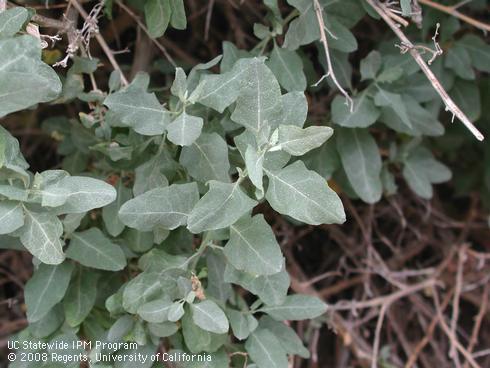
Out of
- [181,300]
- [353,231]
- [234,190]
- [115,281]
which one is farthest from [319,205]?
[353,231]

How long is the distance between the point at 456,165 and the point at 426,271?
0.36 metres

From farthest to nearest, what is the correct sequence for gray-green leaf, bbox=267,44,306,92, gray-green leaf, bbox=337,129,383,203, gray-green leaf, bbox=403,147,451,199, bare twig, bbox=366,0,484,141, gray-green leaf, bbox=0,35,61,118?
gray-green leaf, bbox=403,147,451,199, gray-green leaf, bbox=337,129,383,203, gray-green leaf, bbox=267,44,306,92, bare twig, bbox=366,0,484,141, gray-green leaf, bbox=0,35,61,118

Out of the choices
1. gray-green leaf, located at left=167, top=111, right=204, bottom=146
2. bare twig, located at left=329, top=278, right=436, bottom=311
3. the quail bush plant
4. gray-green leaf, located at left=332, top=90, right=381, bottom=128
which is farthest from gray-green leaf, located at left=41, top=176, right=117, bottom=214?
bare twig, located at left=329, top=278, right=436, bottom=311

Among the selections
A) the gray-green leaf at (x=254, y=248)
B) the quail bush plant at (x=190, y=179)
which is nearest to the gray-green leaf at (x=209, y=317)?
the quail bush plant at (x=190, y=179)

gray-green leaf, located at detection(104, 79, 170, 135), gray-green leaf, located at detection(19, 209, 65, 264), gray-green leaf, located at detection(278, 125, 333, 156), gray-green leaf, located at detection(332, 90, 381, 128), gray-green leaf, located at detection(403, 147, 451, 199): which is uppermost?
gray-green leaf, located at detection(278, 125, 333, 156)

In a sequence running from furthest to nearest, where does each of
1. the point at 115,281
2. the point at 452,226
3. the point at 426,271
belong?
1. the point at 452,226
2. the point at 426,271
3. the point at 115,281

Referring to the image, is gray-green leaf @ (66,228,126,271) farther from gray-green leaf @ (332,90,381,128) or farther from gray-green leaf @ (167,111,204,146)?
gray-green leaf @ (332,90,381,128)

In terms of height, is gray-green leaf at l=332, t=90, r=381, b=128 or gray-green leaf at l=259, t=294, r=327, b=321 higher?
gray-green leaf at l=332, t=90, r=381, b=128

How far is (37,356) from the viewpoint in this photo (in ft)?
3.65

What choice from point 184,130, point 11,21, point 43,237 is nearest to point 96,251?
point 43,237

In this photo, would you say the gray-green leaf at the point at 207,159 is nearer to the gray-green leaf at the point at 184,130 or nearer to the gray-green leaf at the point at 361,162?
the gray-green leaf at the point at 184,130

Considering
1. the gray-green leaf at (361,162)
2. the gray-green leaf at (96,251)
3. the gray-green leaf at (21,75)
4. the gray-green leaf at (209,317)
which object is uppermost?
the gray-green leaf at (21,75)

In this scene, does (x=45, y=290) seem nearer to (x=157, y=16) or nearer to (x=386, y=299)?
(x=157, y=16)

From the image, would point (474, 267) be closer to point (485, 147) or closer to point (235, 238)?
point (485, 147)
